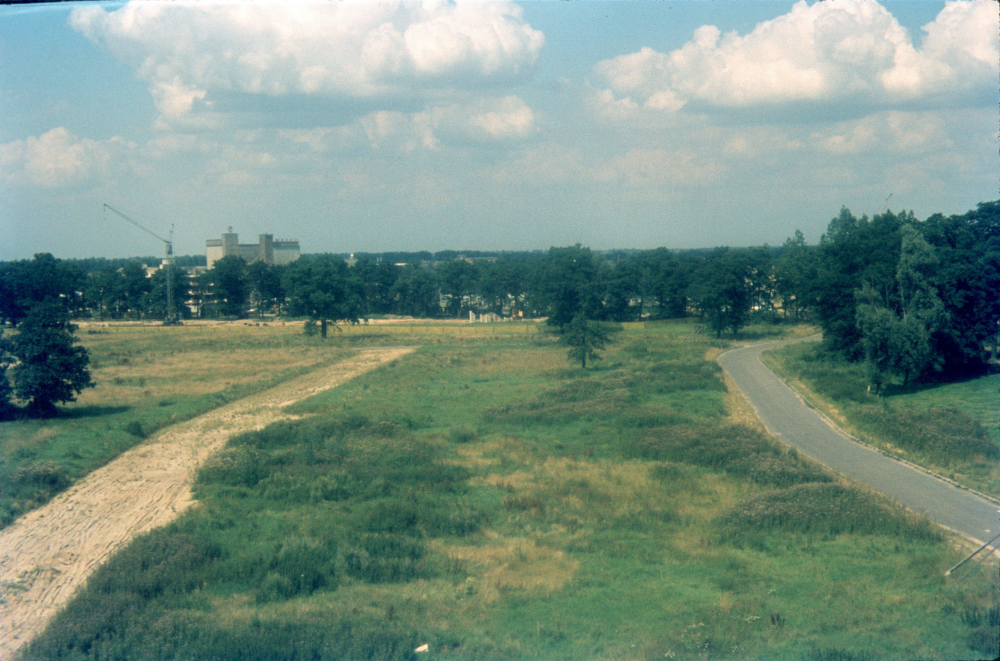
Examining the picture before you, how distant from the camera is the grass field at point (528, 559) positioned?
33.9ft

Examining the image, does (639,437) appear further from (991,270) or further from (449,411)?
(991,270)

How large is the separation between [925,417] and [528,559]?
64.5ft

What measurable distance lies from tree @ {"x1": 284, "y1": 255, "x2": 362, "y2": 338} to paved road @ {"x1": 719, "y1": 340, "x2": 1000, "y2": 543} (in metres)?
45.2

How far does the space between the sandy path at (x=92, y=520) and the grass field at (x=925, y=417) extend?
838 inches

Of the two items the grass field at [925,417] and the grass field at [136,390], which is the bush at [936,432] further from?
the grass field at [136,390]

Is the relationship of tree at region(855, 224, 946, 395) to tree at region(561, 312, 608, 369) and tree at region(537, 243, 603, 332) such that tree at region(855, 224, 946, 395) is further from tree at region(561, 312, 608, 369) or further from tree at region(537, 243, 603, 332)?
tree at region(537, 243, 603, 332)

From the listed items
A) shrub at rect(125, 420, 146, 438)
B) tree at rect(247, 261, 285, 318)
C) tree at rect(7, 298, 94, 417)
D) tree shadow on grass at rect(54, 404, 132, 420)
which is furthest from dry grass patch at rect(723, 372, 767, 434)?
tree at rect(247, 261, 285, 318)

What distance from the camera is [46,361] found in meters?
29.1

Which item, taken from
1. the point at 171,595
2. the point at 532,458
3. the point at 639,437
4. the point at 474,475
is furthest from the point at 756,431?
the point at 171,595

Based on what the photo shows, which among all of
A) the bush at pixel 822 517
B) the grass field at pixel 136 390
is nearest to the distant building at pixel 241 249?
the grass field at pixel 136 390

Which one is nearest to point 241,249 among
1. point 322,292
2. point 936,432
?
point 322,292

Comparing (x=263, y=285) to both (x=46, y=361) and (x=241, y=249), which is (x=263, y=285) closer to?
(x=241, y=249)

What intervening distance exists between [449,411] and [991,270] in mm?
27527

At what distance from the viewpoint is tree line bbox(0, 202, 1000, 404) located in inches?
1404
